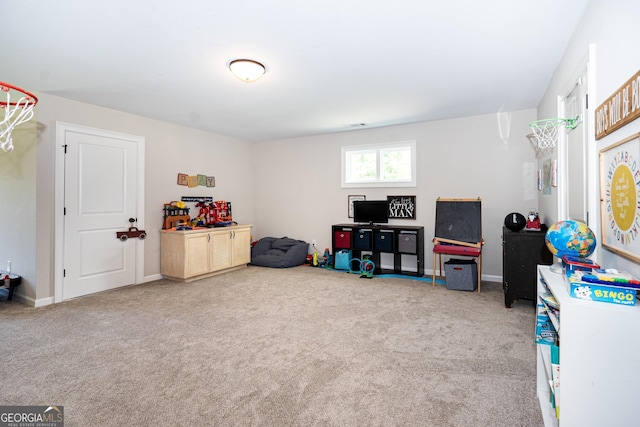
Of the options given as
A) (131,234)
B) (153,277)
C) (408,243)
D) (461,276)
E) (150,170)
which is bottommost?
(153,277)

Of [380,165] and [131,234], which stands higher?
[380,165]

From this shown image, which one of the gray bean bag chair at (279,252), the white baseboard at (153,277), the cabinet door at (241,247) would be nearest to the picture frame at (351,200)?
the gray bean bag chair at (279,252)

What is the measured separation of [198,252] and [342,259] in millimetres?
2397

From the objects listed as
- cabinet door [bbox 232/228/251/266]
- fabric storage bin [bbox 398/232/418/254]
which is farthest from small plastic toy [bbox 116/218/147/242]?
fabric storage bin [bbox 398/232/418/254]

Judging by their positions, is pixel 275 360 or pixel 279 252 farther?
pixel 279 252

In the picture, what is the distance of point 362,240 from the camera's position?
18.1 ft

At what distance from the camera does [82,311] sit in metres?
3.63

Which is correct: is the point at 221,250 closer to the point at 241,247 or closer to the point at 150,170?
the point at 241,247

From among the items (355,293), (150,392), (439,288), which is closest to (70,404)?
(150,392)

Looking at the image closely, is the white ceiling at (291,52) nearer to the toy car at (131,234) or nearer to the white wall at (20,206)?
the white wall at (20,206)

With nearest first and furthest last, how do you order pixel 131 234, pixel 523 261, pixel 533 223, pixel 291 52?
pixel 291 52
pixel 523 261
pixel 533 223
pixel 131 234

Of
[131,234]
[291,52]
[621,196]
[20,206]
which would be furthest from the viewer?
[131,234]

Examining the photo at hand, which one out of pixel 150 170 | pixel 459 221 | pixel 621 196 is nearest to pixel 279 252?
pixel 150 170

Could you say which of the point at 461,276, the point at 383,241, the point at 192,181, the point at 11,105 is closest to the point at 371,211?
the point at 383,241
